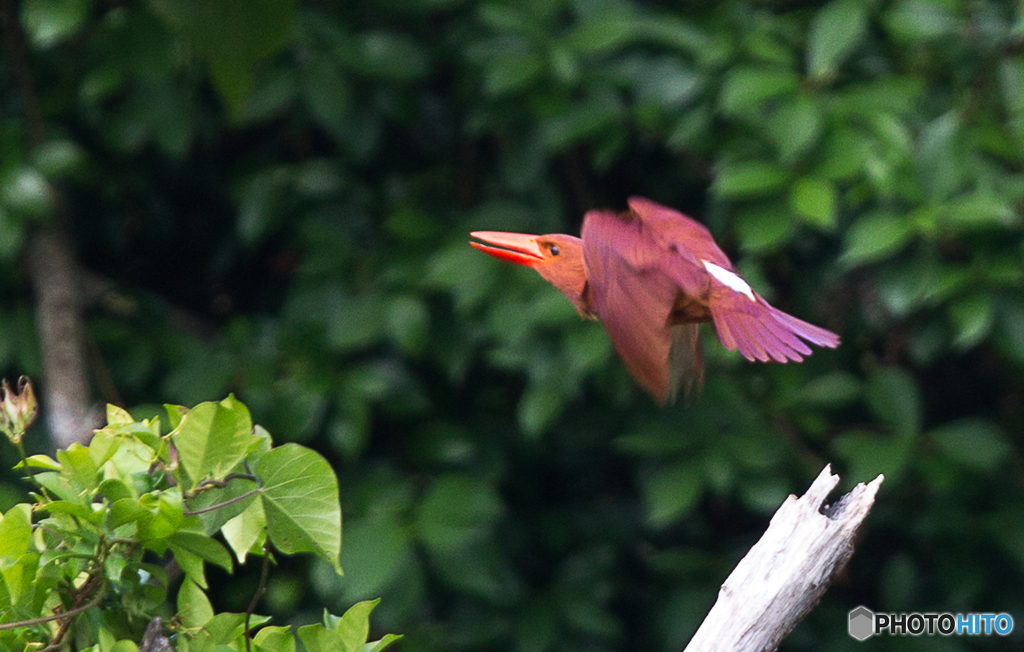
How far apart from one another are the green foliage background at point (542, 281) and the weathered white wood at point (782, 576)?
89 cm

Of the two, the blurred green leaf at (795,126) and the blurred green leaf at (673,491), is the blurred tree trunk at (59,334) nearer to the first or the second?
the blurred green leaf at (673,491)

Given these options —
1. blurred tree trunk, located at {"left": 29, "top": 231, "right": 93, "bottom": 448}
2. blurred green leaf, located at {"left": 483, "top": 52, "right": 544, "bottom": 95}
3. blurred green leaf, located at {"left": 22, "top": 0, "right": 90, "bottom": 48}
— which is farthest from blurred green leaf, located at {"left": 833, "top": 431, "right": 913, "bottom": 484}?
blurred green leaf, located at {"left": 22, "top": 0, "right": 90, "bottom": 48}

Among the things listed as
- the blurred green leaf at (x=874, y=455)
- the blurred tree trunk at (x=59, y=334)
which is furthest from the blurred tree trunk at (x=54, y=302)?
the blurred green leaf at (x=874, y=455)

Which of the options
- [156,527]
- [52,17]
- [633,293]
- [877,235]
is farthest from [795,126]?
[156,527]

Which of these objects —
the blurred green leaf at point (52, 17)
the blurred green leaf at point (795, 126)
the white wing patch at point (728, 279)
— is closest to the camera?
the white wing patch at point (728, 279)

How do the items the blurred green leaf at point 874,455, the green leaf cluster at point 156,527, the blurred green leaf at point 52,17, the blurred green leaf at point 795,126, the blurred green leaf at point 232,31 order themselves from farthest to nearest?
the blurred green leaf at point 874,455
the blurred green leaf at point 795,126
the blurred green leaf at point 52,17
the green leaf cluster at point 156,527
the blurred green leaf at point 232,31

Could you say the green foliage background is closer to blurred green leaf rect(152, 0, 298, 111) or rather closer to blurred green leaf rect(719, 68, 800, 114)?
blurred green leaf rect(719, 68, 800, 114)

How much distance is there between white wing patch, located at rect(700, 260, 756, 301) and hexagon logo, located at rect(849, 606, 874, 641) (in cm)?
120

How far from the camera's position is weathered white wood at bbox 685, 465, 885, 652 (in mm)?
851

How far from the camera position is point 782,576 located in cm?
86

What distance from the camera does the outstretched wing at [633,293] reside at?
→ 1.05 meters

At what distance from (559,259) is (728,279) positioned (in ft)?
0.78

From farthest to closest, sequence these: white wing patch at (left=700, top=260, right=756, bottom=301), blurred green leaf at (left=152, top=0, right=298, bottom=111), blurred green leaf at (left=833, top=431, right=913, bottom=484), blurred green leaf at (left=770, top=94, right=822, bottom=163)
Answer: blurred green leaf at (left=833, top=431, right=913, bottom=484), blurred green leaf at (left=770, top=94, right=822, bottom=163), white wing patch at (left=700, top=260, right=756, bottom=301), blurred green leaf at (left=152, top=0, right=298, bottom=111)

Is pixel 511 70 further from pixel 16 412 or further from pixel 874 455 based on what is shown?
pixel 16 412
